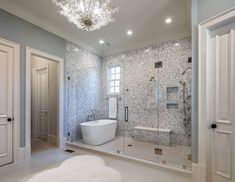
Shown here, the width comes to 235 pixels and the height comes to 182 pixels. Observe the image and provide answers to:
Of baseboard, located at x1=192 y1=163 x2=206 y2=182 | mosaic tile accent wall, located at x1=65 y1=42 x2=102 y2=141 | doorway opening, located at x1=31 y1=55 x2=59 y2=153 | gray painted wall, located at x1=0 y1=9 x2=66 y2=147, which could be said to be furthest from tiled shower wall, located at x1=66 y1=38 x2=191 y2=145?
baseboard, located at x1=192 y1=163 x2=206 y2=182

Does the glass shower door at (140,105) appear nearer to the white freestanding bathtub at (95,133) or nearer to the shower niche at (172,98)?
the shower niche at (172,98)

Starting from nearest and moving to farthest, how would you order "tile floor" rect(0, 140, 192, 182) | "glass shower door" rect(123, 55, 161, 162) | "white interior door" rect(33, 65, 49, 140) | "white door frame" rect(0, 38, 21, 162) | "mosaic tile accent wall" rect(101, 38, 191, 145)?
"tile floor" rect(0, 140, 192, 182), "white door frame" rect(0, 38, 21, 162), "mosaic tile accent wall" rect(101, 38, 191, 145), "glass shower door" rect(123, 55, 161, 162), "white interior door" rect(33, 65, 49, 140)

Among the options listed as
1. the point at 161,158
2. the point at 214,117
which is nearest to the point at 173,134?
the point at 161,158

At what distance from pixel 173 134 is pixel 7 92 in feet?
13.0

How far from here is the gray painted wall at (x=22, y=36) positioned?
2.73 metres

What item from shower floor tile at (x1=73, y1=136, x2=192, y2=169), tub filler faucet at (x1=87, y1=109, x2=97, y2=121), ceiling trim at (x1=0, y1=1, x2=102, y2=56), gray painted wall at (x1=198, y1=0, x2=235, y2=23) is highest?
ceiling trim at (x1=0, y1=1, x2=102, y2=56)

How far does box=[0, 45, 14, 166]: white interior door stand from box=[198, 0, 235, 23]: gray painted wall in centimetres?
345

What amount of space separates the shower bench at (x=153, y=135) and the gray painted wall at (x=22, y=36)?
2.84 metres

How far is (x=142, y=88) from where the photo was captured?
4.44m

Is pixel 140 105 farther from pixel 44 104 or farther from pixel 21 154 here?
pixel 21 154

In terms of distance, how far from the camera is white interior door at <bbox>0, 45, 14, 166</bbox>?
266cm

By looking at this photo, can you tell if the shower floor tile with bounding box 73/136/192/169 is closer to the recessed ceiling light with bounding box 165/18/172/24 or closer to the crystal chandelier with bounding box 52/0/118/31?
the crystal chandelier with bounding box 52/0/118/31

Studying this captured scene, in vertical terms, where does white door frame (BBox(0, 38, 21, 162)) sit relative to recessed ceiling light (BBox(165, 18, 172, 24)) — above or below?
below

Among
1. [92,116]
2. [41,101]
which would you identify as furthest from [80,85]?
[41,101]
